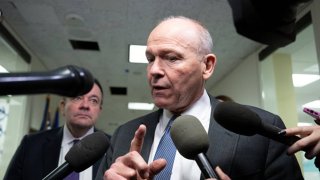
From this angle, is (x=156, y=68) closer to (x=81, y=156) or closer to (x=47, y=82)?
(x=81, y=156)

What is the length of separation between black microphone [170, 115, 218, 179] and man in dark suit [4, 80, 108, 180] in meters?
1.09

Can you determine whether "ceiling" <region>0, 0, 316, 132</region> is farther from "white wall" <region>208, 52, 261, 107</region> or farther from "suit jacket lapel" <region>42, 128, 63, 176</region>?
"suit jacket lapel" <region>42, 128, 63, 176</region>

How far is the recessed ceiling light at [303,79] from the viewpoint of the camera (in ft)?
14.7

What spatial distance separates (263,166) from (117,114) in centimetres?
882

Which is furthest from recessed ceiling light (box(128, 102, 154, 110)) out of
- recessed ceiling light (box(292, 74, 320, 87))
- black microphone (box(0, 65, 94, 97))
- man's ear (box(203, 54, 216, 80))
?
black microphone (box(0, 65, 94, 97))

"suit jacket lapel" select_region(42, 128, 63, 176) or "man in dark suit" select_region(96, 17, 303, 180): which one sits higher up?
"man in dark suit" select_region(96, 17, 303, 180)

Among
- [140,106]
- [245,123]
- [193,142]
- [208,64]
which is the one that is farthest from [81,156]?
[140,106]

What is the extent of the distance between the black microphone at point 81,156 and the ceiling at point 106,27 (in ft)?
8.50

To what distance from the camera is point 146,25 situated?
12.2ft

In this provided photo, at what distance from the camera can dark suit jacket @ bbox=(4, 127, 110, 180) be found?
1781 millimetres

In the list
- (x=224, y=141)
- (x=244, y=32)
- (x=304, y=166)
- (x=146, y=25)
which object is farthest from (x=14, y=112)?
(x=244, y=32)

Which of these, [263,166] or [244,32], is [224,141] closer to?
[263,166]

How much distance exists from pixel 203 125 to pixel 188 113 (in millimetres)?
90

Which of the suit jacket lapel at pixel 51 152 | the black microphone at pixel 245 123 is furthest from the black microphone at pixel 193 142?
the suit jacket lapel at pixel 51 152
